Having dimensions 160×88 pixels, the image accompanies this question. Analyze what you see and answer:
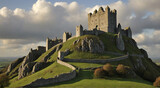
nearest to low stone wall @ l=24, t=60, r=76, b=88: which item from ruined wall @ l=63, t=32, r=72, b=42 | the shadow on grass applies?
the shadow on grass

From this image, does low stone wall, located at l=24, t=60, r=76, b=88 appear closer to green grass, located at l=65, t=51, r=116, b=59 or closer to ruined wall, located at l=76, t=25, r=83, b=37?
green grass, located at l=65, t=51, r=116, b=59

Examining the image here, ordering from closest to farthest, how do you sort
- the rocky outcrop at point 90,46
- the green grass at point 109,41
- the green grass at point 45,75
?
the green grass at point 45,75
the rocky outcrop at point 90,46
the green grass at point 109,41

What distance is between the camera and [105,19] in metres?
128

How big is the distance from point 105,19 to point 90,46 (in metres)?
41.5

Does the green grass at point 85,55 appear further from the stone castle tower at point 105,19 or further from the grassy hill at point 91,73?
the stone castle tower at point 105,19

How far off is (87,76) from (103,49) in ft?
131

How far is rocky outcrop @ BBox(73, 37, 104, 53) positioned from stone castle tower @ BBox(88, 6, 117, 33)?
1229 inches

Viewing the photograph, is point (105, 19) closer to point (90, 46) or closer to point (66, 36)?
point (66, 36)

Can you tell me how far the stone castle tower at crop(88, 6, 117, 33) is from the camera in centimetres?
12629

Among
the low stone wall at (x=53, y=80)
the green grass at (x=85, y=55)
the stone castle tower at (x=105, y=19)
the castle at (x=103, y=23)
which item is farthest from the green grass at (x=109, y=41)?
the low stone wall at (x=53, y=80)

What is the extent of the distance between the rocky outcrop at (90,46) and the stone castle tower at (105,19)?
31.2 meters


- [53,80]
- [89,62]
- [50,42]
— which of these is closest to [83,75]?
[53,80]

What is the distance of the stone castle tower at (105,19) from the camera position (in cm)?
12629

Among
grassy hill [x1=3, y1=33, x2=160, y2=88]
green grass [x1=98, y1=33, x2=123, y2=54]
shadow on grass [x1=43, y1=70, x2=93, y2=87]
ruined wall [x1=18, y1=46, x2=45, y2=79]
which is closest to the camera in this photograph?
grassy hill [x1=3, y1=33, x2=160, y2=88]
